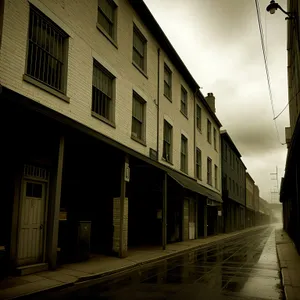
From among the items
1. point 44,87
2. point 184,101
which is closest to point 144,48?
point 184,101

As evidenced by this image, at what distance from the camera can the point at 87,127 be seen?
1050 centimetres

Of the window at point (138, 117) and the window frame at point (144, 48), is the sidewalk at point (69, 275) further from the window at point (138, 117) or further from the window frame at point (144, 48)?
the window frame at point (144, 48)

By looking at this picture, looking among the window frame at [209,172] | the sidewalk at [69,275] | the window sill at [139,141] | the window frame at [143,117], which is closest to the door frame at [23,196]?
the sidewalk at [69,275]

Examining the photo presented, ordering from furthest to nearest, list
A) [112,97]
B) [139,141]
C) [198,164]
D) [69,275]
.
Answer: [198,164], [139,141], [112,97], [69,275]

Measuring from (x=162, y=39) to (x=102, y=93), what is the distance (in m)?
7.39

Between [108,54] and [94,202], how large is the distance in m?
5.81

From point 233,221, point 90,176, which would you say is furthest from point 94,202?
point 233,221

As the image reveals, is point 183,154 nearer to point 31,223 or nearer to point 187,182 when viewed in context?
point 187,182

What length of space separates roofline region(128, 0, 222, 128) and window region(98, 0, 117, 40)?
1525 millimetres

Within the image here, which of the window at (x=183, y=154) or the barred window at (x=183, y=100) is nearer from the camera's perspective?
the window at (x=183, y=154)

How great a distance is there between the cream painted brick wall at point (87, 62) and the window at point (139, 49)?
0.28 m

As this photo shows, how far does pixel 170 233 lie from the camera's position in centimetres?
2114

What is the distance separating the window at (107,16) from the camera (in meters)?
13.8

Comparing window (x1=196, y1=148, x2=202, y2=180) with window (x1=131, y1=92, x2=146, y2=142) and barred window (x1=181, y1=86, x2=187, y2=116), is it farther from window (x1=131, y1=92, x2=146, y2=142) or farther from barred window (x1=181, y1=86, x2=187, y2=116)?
window (x1=131, y1=92, x2=146, y2=142)
